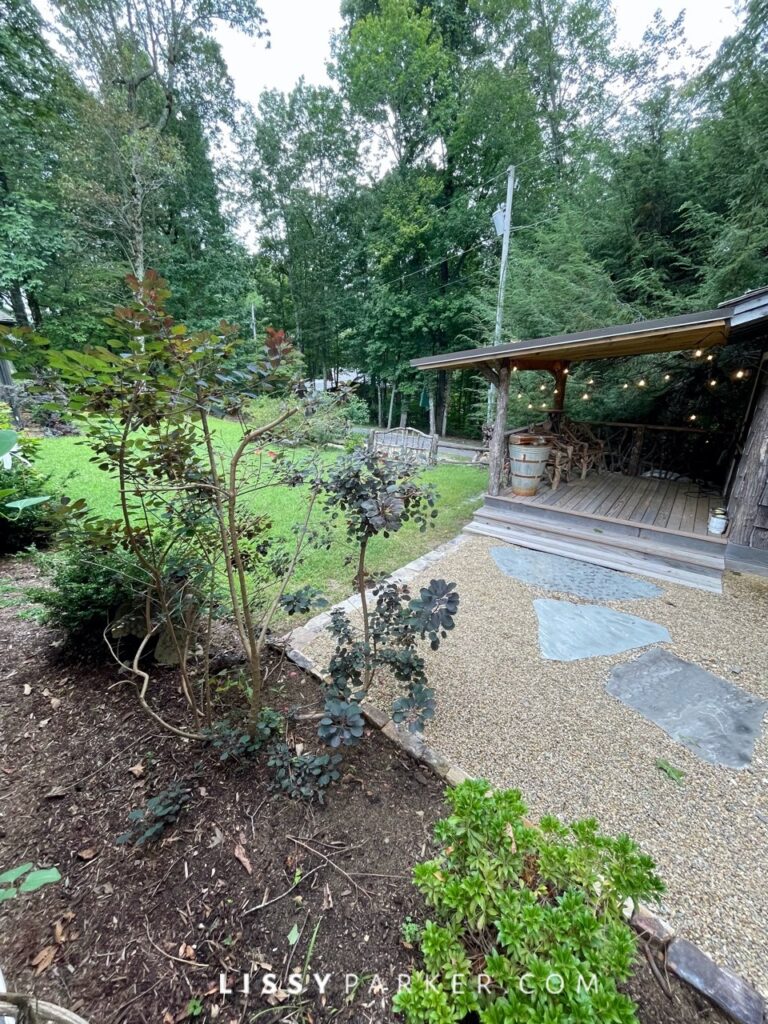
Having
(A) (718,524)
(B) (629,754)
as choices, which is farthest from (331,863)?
(A) (718,524)

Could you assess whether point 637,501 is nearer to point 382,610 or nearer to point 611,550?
point 611,550

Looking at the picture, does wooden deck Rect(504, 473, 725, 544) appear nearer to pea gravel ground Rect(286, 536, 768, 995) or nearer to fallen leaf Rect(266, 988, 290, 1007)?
pea gravel ground Rect(286, 536, 768, 995)

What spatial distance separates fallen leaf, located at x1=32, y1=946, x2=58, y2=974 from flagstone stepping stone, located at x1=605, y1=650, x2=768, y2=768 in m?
2.76

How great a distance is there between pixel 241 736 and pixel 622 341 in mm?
4893

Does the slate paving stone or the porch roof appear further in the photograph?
the porch roof

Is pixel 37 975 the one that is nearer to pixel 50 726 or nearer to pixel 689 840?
pixel 50 726

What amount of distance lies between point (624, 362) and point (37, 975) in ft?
29.2

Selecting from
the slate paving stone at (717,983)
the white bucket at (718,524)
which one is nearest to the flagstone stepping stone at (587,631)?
the slate paving stone at (717,983)

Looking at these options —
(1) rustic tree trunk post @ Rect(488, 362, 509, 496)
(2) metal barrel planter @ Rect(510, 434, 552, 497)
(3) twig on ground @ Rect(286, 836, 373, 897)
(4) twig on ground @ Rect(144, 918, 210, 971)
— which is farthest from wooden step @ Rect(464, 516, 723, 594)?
(4) twig on ground @ Rect(144, 918, 210, 971)

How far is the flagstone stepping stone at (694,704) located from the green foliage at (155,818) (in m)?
2.45

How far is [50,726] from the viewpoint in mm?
1950

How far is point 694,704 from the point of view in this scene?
2.50 metres

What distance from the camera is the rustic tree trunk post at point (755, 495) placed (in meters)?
4.08

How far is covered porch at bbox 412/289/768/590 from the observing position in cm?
414
